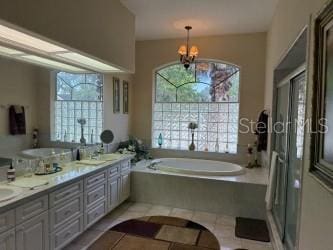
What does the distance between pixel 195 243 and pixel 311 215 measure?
6.07ft

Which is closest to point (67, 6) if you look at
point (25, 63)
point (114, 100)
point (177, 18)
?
point (25, 63)

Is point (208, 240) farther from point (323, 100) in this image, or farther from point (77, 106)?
point (77, 106)

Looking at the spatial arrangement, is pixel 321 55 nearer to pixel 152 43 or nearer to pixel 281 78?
pixel 281 78

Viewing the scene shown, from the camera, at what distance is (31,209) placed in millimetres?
2205

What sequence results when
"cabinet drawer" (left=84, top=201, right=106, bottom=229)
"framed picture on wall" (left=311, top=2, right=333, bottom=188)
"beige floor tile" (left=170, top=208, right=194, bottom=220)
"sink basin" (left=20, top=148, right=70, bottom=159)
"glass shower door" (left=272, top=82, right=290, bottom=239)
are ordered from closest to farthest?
"framed picture on wall" (left=311, top=2, right=333, bottom=188) < "sink basin" (left=20, top=148, right=70, bottom=159) < "glass shower door" (left=272, top=82, right=290, bottom=239) < "cabinet drawer" (left=84, top=201, right=106, bottom=229) < "beige floor tile" (left=170, top=208, right=194, bottom=220)

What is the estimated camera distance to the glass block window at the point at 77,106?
343 centimetres

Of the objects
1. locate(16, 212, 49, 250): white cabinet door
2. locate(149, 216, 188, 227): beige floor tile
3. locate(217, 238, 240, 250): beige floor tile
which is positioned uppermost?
locate(16, 212, 49, 250): white cabinet door

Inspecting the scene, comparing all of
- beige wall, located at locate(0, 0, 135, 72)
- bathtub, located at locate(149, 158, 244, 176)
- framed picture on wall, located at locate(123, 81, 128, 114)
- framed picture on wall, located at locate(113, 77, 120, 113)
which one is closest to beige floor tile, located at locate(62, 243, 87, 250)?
bathtub, located at locate(149, 158, 244, 176)

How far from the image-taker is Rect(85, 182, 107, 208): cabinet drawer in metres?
3.08

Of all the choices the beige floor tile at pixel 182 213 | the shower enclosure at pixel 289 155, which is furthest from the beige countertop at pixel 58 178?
the shower enclosure at pixel 289 155

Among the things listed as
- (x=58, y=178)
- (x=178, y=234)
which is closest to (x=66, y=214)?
(x=58, y=178)

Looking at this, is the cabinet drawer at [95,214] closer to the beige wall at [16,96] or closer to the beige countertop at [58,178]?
→ the beige countertop at [58,178]

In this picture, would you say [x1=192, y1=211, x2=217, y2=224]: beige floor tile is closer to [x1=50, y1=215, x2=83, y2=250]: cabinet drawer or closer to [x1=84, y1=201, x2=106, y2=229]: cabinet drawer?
[x1=84, y1=201, x2=106, y2=229]: cabinet drawer

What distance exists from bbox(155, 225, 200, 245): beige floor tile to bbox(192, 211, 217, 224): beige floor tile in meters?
0.34
